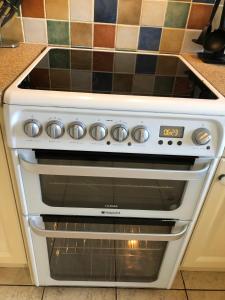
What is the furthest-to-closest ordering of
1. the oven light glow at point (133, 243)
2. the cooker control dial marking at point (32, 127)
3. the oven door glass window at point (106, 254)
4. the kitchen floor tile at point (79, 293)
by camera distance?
the kitchen floor tile at point (79, 293)
the oven light glow at point (133, 243)
the oven door glass window at point (106, 254)
the cooker control dial marking at point (32, 127)

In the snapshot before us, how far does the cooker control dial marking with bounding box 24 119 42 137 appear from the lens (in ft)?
2.24

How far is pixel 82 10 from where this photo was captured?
1.10m

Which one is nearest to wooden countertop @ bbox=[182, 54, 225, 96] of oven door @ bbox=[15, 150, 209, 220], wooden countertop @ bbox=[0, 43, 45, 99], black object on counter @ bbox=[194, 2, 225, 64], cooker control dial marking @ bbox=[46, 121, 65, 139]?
black object on counter @ bbox=[194, 2, 225, 64]

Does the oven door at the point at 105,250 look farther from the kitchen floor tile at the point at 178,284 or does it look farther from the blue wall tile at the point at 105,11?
the blue wall tile at the point at 105,11

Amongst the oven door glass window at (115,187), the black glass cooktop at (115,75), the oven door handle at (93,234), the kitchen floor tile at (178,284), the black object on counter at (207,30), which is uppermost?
the black object on counter at (207,30)

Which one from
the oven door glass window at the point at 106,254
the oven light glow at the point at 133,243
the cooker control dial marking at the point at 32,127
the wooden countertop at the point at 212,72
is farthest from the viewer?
the oven light glow at the point at 133,243

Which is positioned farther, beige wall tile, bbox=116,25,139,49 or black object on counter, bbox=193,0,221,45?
beige wall tile, bbox=116,25,139,49

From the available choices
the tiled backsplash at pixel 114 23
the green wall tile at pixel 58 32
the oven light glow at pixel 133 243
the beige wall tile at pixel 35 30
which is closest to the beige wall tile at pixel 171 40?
the tiled backsplash at pixel 114 23

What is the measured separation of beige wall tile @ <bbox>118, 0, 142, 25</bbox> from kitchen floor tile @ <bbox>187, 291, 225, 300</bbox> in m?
1.30

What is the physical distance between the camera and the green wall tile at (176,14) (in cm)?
110

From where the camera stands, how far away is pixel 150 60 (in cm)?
110

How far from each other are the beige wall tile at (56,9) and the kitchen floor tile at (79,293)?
1252mm

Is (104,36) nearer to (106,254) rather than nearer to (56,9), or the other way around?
(56,9)

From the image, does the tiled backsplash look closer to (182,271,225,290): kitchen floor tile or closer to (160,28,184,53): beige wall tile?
(160,28,184,53): beige wall tile
